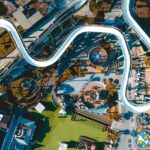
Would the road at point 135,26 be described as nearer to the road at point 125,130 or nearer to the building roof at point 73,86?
the building roof at point 73,86

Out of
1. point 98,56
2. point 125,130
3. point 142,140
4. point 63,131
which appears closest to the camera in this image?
point 63,131

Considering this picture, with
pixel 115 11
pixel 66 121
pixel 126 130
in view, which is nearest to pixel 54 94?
pixel 66 121

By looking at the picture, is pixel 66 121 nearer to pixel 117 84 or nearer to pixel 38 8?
pixel 117 84

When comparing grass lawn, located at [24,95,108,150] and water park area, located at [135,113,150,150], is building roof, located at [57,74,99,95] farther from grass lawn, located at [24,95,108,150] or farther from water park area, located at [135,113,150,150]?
water park area, located at [135,113,150,150]

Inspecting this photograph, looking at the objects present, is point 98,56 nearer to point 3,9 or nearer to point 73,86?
point 73,86

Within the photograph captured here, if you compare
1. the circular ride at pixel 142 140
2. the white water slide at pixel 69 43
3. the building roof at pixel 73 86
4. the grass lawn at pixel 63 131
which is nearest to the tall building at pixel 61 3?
the white water slide at pixel 69 43

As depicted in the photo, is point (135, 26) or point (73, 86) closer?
point (135, 26)

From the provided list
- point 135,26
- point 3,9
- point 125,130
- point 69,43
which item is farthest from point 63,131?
point 3,9
